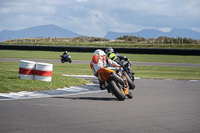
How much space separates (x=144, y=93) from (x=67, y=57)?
2029 centimetres

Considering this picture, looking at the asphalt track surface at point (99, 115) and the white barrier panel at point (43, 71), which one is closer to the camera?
the asphalt track surface at point (99, 115)

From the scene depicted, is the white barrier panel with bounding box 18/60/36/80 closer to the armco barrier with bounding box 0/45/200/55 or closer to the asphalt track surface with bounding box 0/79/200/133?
the asphalt track surface with bounding box 0/79/200/133

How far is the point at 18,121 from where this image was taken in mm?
6863

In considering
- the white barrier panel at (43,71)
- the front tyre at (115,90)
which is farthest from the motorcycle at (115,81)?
the white barrier panel at (43,71)

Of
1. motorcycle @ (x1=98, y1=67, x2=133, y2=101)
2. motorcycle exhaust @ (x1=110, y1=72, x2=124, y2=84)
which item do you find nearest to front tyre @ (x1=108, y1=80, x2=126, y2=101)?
motorcycle @ (x1=98, y1=67, x2=133, y2=101)

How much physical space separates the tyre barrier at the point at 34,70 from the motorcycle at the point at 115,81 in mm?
3358

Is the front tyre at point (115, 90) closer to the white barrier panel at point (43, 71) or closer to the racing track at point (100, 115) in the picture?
the racing track at point (100, 115)

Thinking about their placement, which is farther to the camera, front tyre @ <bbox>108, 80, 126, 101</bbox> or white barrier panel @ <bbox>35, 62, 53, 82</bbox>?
white barrier panel @ <bbox>35, 62, 53, 82</bbox>

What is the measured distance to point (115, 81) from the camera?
34.0 feet

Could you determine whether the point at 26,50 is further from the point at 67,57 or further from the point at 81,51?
the point at 67,57

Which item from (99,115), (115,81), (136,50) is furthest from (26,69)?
(136,50)

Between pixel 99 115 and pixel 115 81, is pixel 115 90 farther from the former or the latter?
pixel 99 115

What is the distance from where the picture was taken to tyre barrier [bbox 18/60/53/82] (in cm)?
1335

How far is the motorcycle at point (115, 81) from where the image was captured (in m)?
10.2
